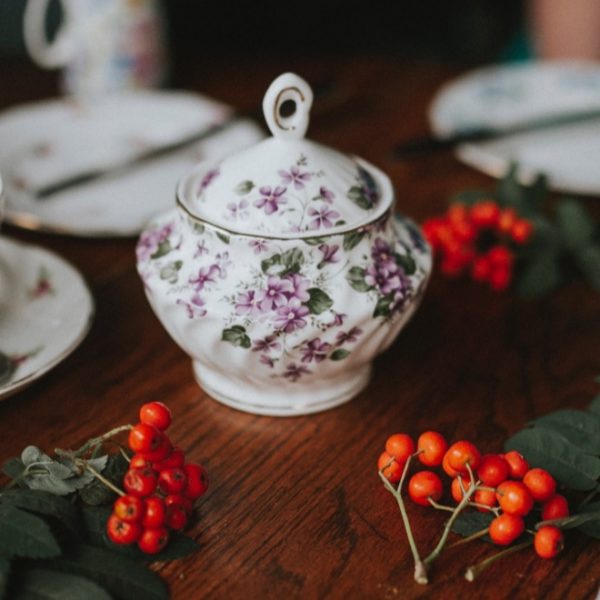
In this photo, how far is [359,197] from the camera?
56cm

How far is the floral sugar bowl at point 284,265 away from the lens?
0.53m

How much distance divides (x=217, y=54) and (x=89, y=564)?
110 cm

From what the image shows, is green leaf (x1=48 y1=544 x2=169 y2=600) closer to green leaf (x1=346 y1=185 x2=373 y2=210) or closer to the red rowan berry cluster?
the red rowan berry cluster

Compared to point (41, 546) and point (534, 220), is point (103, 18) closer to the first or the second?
point (534, 220)

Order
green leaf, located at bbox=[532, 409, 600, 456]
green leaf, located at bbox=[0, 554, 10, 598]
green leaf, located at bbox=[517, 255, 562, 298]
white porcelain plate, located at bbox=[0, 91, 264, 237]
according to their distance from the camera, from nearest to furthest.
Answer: green leaf, located at bbox=[0, 554, 10, 598] → green leaf, located at bbox=[532, 409, 600, 456] → green leaf, located at bbox=[517, 255, 562, 298] → white porcelain plate, located at bbox=[0, 91, 264, 237]

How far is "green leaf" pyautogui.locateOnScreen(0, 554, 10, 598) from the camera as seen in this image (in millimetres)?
404

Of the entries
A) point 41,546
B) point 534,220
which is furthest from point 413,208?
point 41,546

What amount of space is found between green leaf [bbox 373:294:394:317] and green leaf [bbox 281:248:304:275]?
59 mm

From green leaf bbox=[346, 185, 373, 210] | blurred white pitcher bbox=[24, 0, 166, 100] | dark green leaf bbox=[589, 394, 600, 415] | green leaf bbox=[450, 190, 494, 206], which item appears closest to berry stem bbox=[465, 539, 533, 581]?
dark green leaf bbox=[589, 394, 600, 415]

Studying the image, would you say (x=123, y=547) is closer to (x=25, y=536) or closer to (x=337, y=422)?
(x=25, y=536)

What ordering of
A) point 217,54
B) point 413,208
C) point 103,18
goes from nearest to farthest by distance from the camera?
1. point 413,208
2. point 103,18
3. point 217,54

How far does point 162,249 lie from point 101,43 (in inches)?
25.5

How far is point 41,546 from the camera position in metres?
0.41

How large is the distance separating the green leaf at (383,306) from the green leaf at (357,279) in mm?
12
